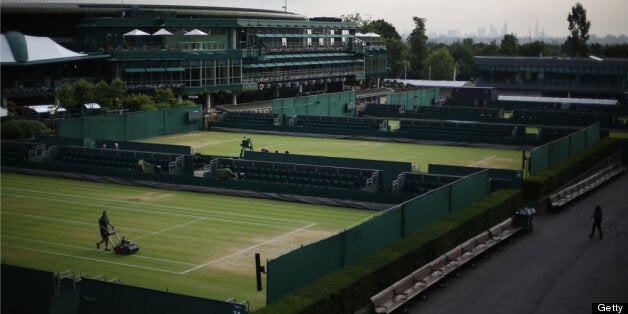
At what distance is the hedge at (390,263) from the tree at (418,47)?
136 m

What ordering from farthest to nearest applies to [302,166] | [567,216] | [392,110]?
1. [392,110]
2. [302,166]
3. [567,216]

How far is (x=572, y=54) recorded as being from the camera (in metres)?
168

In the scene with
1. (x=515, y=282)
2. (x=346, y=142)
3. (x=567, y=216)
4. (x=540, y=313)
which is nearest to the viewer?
(x=540, y=313)

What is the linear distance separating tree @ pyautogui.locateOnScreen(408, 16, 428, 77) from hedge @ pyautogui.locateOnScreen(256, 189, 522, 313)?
136016mm

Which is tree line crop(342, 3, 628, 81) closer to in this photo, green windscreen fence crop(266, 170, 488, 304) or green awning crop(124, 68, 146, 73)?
green awning crop(124, 68, 146, 73)

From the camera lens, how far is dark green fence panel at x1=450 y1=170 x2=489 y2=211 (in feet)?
114

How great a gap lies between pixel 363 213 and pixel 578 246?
10.5 meters

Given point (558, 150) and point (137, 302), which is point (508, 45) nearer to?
point (558, 150)

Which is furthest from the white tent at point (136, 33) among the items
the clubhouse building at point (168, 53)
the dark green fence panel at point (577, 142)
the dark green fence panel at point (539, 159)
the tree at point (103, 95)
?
the dark green fence panel at point (539, 159)

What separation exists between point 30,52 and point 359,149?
40.1 metres

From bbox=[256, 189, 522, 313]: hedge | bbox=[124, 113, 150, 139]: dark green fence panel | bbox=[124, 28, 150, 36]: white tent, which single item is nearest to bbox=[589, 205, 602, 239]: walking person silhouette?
bbox=[256, 189, 522, 313]: hedge

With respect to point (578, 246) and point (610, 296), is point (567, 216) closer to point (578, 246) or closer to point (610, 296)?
point (578, 246)

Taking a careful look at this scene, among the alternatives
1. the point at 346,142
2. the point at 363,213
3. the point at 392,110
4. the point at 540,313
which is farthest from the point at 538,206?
the point at 392,110

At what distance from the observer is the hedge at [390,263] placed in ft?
72.4
